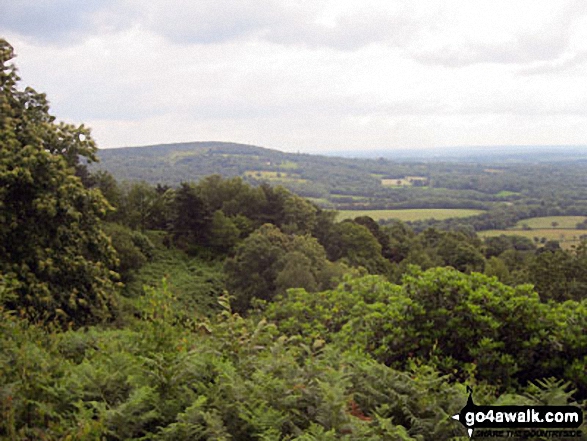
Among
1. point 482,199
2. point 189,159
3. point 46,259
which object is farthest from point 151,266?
point 189,159

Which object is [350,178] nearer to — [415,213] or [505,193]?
[505,193]

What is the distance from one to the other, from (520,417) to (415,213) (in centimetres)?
9950

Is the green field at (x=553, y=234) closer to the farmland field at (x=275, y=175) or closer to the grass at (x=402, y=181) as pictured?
the farmland field at (x=275, y=175)

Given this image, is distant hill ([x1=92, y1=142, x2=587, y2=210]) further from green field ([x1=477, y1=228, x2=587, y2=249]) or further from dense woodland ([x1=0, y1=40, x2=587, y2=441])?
dense woodland ([x1=0, y1=40, x2=587, y2=441])

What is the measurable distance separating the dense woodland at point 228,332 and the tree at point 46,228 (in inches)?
1.8

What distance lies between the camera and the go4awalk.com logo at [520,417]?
4.12 m

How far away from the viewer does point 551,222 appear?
280ft

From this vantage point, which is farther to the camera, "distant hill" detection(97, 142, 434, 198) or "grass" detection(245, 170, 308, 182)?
"grass" detection(245, 170, 308, 182)

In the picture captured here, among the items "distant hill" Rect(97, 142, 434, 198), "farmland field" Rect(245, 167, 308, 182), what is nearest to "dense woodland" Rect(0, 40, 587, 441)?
"distant hill" Rect(97, 142, 434, 198)

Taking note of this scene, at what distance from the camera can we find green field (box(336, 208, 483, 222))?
9356 cm

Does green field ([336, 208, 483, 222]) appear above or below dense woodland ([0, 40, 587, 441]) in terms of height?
below

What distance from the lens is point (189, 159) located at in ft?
468

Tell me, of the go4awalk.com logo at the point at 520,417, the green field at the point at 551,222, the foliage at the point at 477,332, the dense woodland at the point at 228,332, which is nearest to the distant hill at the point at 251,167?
the green field at the point at 551,222

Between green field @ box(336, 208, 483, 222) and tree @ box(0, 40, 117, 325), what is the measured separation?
78.2m
